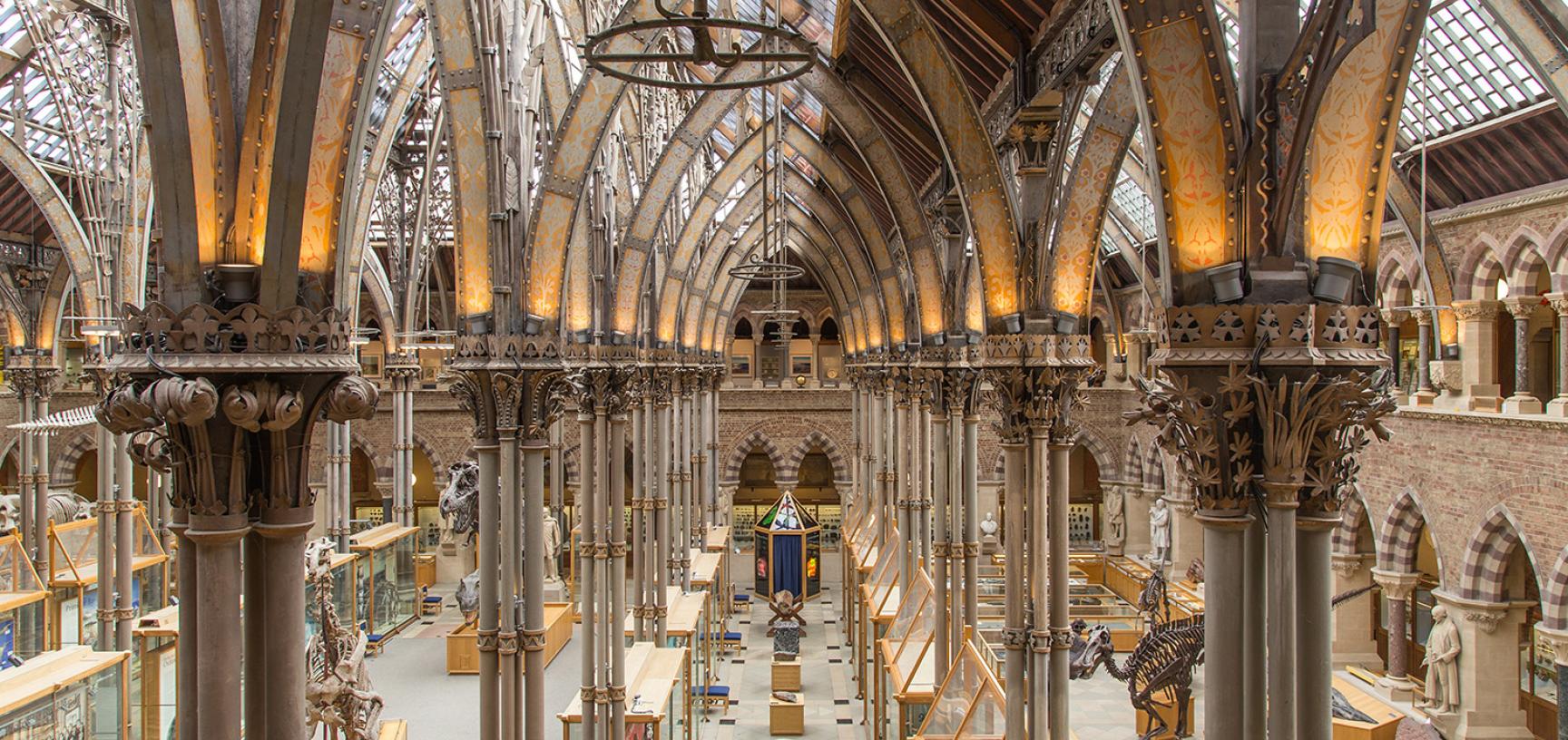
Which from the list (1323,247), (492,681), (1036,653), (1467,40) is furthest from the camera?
(1467,40)

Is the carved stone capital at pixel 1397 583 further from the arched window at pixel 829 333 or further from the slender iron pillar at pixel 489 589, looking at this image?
the arched window at pixel 829 333

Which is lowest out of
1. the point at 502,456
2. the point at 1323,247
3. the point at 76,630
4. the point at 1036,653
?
the point at 76,630

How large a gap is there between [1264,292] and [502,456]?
5818 millimetres

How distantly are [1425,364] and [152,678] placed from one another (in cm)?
1790

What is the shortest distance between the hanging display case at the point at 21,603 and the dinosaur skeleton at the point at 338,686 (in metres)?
5.78

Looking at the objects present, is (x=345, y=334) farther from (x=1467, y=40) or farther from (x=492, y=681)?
(x=1467, y=40)

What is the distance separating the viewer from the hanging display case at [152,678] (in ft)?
43.8

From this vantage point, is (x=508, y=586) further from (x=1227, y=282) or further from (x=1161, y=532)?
(x=1161, y=532)

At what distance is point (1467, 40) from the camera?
1252cm

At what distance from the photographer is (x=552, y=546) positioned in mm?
22672

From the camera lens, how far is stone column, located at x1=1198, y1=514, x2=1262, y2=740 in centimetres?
403

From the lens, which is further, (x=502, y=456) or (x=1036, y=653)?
(x=1036, y=653)

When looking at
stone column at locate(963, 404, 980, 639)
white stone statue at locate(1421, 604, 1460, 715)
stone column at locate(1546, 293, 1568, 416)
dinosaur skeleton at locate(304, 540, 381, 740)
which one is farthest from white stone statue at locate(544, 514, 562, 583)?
stone column at locate(1546, 293, 1568, 416)

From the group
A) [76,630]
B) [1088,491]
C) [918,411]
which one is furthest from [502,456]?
[1088,491]
